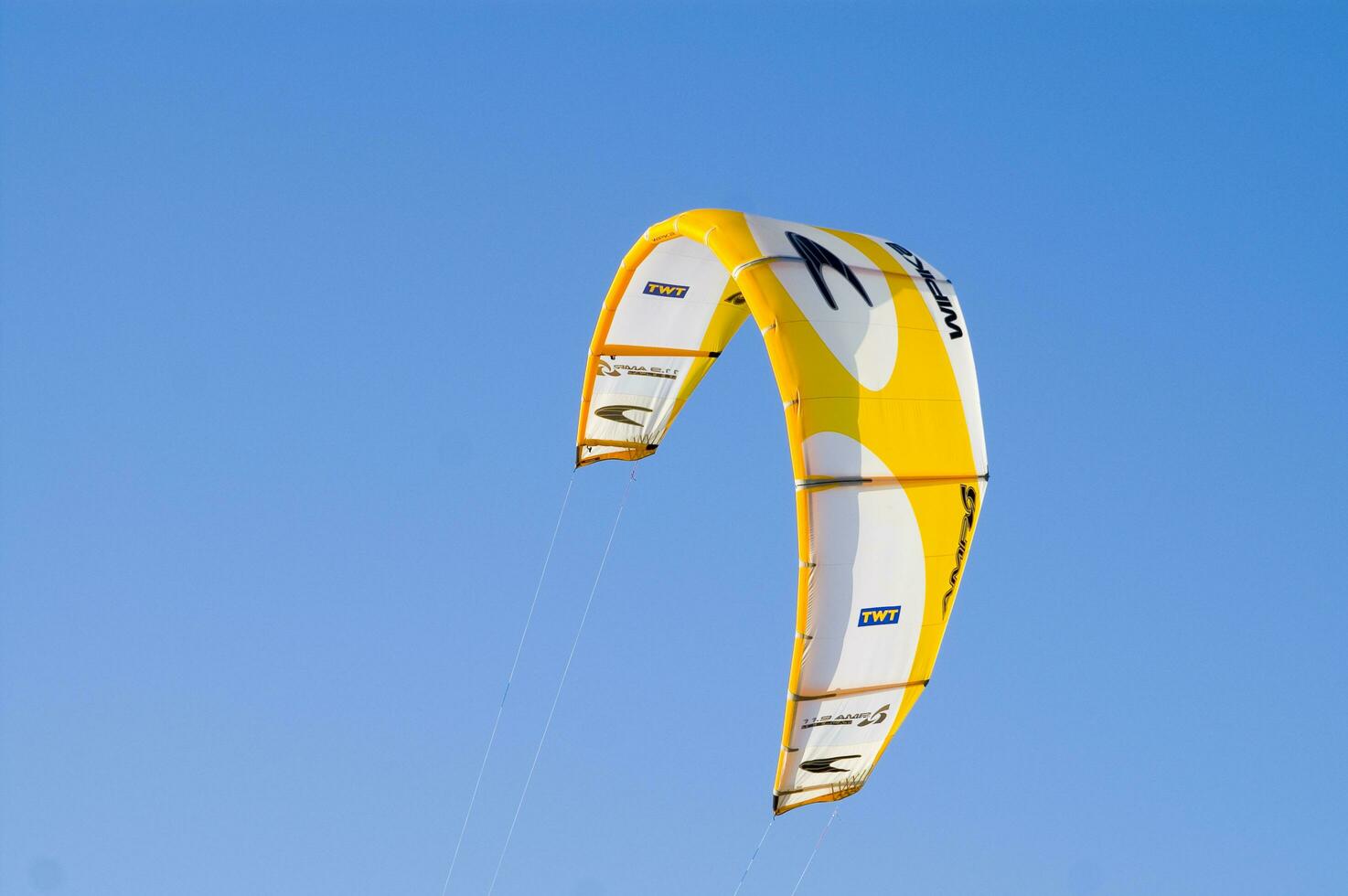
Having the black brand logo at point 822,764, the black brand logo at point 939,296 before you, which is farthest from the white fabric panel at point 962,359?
the black brand logo at point 822,764

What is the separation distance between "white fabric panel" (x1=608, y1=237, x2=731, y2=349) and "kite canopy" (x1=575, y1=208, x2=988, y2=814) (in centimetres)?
107

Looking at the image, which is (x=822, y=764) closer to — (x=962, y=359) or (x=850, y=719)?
(x=850, y=719)

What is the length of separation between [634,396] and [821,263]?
13.0 feet

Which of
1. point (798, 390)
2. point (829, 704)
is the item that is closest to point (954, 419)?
point (798, 390)

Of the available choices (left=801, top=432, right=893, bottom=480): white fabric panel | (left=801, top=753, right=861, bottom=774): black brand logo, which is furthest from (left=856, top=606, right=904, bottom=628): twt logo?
(left=801, top=753, right=861, bottom=774): black brand logo

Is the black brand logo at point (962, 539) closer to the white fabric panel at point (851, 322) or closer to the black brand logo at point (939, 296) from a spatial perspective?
the white fabric panel at point (851, 322)

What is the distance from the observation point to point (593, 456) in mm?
15383

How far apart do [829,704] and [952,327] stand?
3144mm

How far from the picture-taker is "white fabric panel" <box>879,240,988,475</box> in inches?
452

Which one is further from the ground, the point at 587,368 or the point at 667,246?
the point at 667,246

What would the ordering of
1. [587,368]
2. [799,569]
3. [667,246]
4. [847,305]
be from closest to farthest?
[799,569] < [847,305] < [667,246] < [587,368]

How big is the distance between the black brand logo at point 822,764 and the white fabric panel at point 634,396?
486cm

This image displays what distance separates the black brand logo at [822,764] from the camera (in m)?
11.0

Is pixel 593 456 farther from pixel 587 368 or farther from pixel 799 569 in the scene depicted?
pixel 799 569
